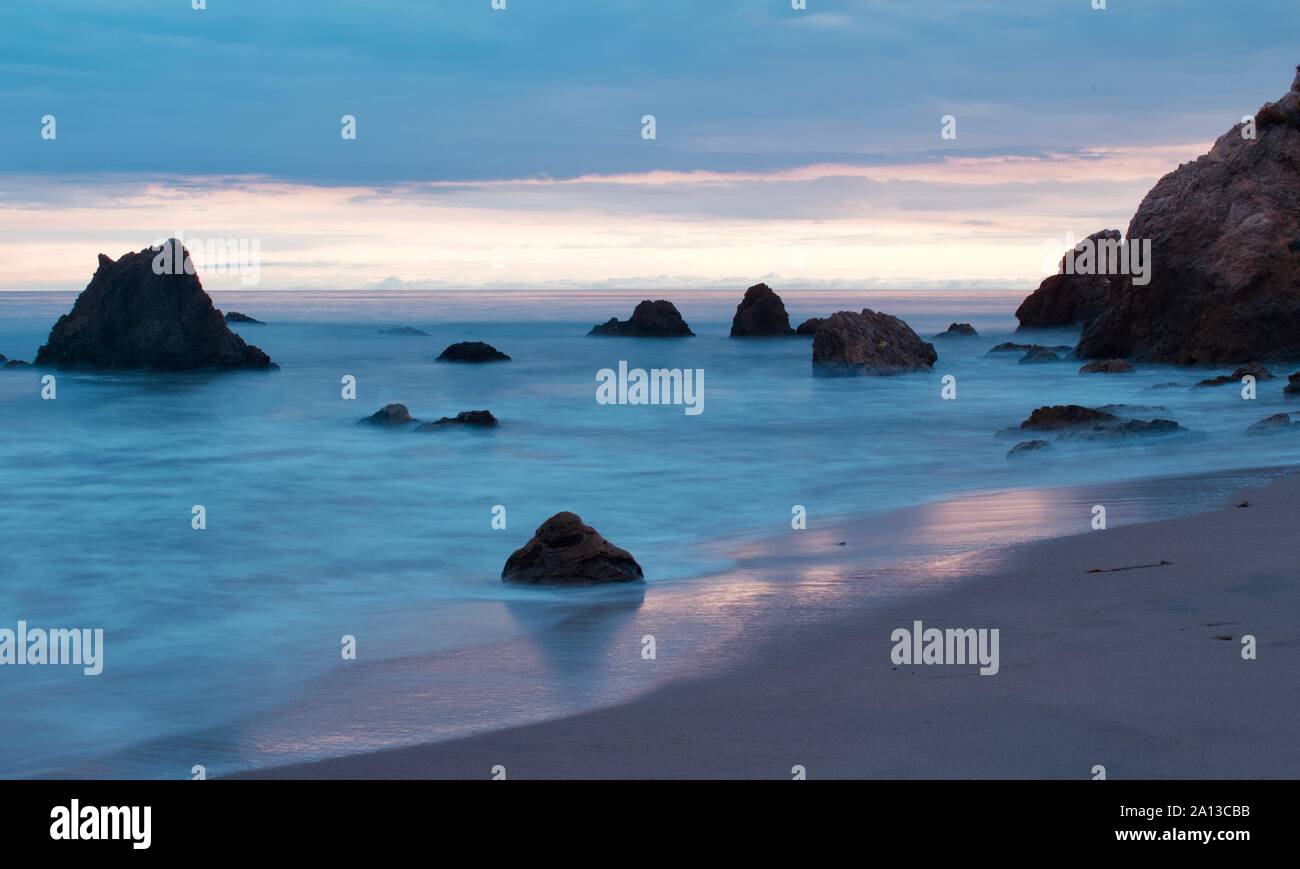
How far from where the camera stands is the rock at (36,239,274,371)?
112 feet

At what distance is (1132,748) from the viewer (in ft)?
15.2

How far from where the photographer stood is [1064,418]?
17.8m

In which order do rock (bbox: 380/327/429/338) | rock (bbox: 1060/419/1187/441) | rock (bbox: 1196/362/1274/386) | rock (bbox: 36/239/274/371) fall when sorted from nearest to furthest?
rock (bbox: 1060/419/1187/441) → rock (bbox: 1196/362/1274/386) → rock (bbox: 36/239/274/371) → rock (bbox: 380/327/429/338)

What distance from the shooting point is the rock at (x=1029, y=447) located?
674 inches

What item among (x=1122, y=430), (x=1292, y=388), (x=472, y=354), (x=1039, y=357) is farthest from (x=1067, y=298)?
(x=1122, y=430)

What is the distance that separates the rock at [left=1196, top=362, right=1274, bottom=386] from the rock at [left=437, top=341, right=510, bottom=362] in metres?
24.6

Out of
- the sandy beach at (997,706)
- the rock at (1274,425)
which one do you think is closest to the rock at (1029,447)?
the rock at (1274,425)

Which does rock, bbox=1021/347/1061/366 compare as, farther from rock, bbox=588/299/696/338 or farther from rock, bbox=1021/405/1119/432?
rock, bbox=588/299/696/338

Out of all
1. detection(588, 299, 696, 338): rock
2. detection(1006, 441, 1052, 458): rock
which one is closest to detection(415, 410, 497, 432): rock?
detection(1006, 441, 1052, 458): rock

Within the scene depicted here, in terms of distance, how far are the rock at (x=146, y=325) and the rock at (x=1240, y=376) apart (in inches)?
985

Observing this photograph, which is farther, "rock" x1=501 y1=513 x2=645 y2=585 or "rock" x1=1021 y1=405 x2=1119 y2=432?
"rock" x1=1021 y1=405 x2=1119 y2=432

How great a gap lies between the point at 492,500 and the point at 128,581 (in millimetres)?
5368

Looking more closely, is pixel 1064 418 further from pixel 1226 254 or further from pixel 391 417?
pixel 1226 254

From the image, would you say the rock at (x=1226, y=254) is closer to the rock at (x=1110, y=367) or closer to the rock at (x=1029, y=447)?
the rock at (x=1110, y=367)
